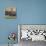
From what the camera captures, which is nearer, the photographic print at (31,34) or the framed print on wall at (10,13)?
the photographic print at (31,34)

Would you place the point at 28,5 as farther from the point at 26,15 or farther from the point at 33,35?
the point at 33,35

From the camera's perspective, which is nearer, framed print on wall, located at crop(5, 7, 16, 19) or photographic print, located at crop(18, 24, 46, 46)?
photographic print, located at crop(18, 24, 46, 46)

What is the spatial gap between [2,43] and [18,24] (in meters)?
0.76

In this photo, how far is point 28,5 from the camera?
386 centimetres

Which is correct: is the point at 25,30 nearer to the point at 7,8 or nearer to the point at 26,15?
the point at 26,15

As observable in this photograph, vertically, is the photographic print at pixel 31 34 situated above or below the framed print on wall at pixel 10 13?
below

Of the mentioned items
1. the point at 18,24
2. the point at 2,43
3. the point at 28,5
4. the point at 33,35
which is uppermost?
the point at 28,5

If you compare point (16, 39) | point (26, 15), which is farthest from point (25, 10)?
point (16, 39)

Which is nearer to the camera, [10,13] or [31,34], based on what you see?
[31,34]

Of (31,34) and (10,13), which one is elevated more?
(10,13)

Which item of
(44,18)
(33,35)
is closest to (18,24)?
(33,35)

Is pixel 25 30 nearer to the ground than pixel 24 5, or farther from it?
nearer to the ground

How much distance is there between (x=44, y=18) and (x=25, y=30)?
0.72 m

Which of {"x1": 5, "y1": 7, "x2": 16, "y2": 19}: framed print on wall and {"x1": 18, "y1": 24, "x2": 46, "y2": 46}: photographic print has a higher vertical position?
{"x1": 5, "y1": 7, "x2": 16, "y2": 19}: framed print on wall
